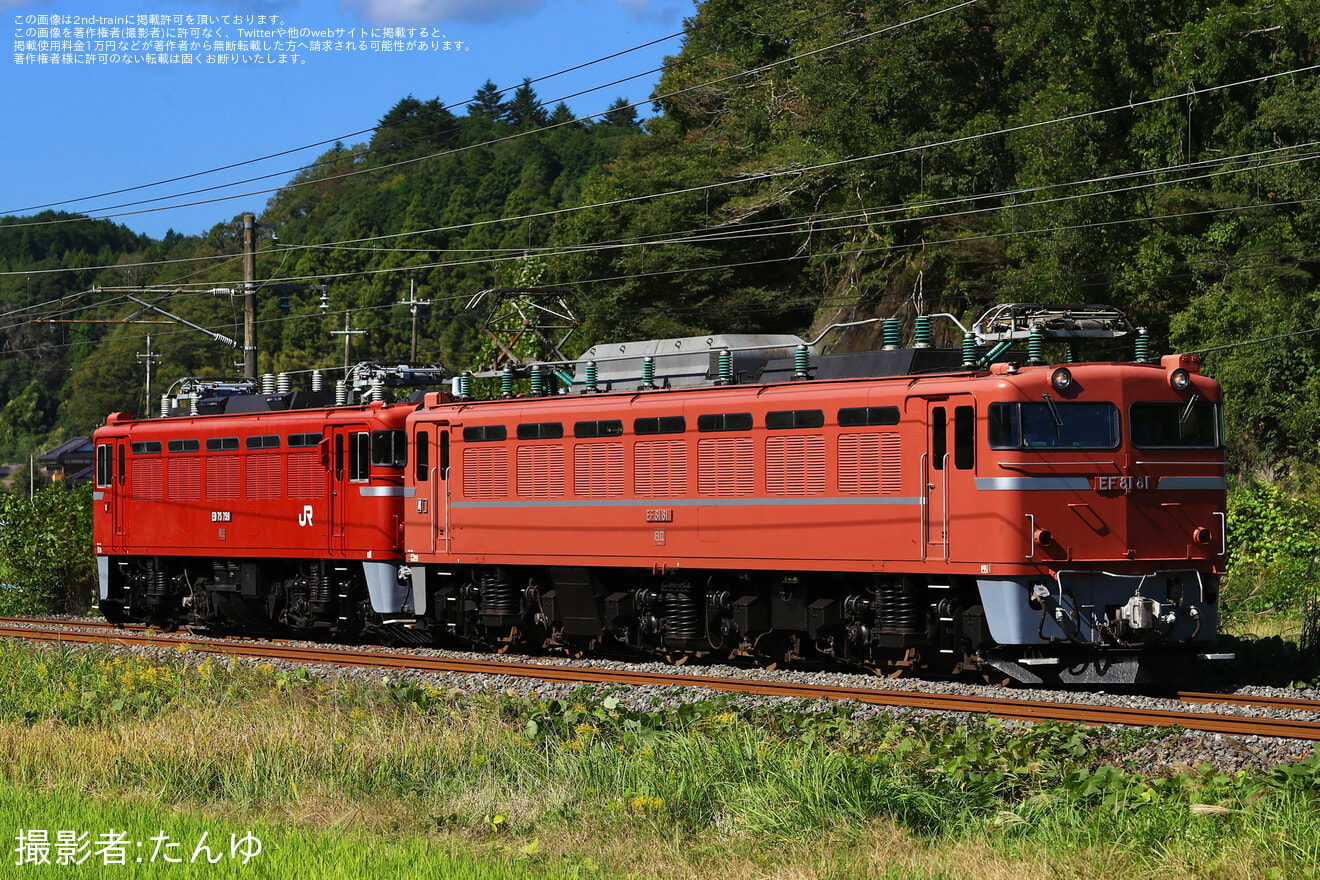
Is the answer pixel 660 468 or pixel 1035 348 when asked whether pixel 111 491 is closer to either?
pixel 660 468

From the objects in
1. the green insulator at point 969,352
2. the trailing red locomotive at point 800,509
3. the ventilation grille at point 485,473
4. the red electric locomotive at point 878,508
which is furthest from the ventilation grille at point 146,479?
the green insulator at point 969,352

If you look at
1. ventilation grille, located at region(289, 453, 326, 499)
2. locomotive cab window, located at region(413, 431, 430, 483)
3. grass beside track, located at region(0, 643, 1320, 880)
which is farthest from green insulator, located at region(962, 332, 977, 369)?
ventilation grille, located at region(289, 453, 326, 499)

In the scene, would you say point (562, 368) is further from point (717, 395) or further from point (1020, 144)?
point (1020, 144)

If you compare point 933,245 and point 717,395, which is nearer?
point 717,395

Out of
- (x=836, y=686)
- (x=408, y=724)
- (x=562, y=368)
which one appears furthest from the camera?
(x=562, y=368)

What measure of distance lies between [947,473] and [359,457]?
10763mm

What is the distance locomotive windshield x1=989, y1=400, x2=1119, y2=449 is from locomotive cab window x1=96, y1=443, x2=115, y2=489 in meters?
18.3

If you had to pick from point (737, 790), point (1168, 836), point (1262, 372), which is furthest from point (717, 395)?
point (1262, 372)

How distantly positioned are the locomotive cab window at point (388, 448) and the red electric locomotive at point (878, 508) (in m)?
2.16

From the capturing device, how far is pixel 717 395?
1922cm

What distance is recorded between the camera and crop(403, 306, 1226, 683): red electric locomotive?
53.8 feet

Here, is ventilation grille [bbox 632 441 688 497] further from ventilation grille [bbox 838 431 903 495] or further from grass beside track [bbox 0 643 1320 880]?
grass beside track [bbox 0 643 1320 880]

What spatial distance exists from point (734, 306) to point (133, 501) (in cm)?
2907

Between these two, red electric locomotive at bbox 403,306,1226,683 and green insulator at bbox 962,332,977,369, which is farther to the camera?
green insulator at bbox 962,332,977,369
